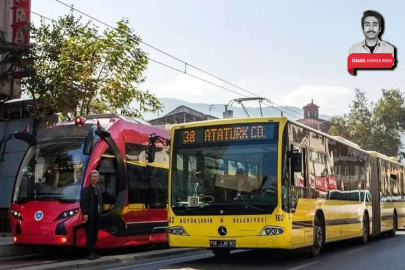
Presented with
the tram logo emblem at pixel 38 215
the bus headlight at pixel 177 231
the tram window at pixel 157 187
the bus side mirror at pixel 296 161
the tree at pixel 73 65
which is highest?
the tree at pixel 73 65

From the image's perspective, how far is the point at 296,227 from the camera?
1148 cm

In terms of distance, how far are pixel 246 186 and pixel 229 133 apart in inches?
47.3

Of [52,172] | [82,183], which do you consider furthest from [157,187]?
[52,172]

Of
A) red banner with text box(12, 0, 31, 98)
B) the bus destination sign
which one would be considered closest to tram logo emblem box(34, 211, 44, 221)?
the bus destination sign

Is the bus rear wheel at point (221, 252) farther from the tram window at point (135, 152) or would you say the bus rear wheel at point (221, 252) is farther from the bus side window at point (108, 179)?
the tram window at point (135, 152)

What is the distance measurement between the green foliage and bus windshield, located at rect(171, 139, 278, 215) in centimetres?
5869

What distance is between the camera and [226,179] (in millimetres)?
11445

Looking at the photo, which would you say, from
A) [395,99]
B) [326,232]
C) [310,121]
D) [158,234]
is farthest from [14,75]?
[310,121]

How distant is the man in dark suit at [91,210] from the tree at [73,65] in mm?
8387

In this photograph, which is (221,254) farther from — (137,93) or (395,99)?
(395,99)

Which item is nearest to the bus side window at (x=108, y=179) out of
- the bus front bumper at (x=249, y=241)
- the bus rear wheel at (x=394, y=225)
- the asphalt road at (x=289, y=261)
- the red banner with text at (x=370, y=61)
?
the asphalt road at (x=289, y=261)

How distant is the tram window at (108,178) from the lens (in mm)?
13711

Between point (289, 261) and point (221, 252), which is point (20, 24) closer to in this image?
point (221, 252)

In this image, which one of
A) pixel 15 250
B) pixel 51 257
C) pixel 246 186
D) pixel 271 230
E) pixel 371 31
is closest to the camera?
pixel 271 230
